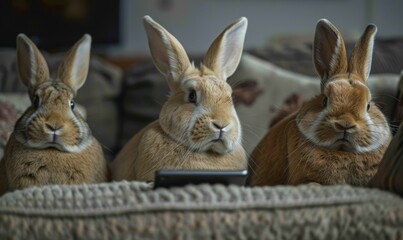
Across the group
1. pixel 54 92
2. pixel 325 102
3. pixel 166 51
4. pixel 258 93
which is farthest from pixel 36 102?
pixel 258 93

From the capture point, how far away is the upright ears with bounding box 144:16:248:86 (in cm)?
89

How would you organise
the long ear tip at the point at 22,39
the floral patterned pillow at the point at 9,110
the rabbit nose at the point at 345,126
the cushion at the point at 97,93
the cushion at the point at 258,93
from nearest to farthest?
the rabbit nose at the point at 345,126 → the long ear tip at the point at 22,39 → the floral patterned pillow at the point at 9,110 → the cushion at the point at 258,93 → the cushion at the point at 97,93

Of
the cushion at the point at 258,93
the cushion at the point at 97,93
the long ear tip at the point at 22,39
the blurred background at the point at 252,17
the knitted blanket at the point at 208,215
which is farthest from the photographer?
Result: the blurred background at the point at 252,17

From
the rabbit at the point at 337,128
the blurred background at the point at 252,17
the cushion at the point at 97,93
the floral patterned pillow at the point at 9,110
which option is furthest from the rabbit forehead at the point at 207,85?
the blurred background at the point at 252,17

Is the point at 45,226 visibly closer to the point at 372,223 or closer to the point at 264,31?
the point at 372,223

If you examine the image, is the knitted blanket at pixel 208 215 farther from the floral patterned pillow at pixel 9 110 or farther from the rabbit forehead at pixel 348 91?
the floral patterned pillow at pixel 9 110

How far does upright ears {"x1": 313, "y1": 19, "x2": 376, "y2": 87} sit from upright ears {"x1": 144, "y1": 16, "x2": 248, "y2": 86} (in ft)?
0.44

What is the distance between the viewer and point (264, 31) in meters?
3.49

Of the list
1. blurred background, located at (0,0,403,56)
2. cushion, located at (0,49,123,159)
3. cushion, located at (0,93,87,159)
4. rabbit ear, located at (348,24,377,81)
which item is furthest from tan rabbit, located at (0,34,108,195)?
blurred background, located at (0,0,403,56)

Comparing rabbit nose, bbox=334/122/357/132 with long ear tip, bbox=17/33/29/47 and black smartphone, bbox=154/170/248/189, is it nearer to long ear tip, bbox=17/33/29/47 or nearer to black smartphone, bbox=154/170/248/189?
black smartphone, bbox=154/170/248/189

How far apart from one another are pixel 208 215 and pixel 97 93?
3.73ft

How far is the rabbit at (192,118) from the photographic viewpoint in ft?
2.77

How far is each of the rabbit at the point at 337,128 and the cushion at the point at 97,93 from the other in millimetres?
934

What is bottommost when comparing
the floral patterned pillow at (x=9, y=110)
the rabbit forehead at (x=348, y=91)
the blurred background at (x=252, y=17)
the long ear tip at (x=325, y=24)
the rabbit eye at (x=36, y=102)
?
the blurred background at (x=252, y=17)
